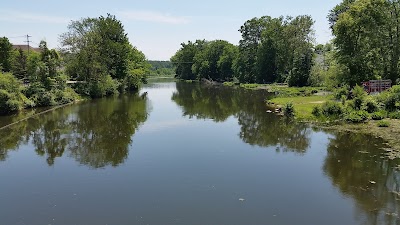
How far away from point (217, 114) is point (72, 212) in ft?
92.4

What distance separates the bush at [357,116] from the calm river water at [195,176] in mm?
4008

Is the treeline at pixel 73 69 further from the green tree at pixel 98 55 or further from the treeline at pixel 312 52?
the treeline at pixel 312 52

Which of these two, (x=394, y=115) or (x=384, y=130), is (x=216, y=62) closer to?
(x=394, y=115)

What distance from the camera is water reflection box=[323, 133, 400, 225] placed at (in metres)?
13.5

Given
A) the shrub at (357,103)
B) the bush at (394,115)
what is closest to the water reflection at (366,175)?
the bush at (394,115)

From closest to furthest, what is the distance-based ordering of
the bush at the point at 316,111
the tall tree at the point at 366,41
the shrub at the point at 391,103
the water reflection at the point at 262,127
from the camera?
1. the water reflection at the point at 262,127
2. the shrub at the point at 391,103
3. the bush at the point at 316,111
4. the tall tree at the point at 366,41

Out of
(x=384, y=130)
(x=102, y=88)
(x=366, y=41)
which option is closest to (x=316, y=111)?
(x=384, y=130)

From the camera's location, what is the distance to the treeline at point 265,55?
227 feet

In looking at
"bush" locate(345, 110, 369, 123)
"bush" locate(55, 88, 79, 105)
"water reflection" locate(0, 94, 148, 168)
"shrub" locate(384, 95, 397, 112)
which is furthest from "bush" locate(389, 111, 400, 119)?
"bush" locate(55, 88, 79, 105)

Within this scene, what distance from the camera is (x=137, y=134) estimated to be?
2881 cm

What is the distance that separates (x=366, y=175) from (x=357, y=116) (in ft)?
44.8

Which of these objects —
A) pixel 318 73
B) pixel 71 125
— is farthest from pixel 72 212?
pixel 318 73

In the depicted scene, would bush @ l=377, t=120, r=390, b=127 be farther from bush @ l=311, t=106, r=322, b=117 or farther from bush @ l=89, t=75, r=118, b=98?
bush @ l=89, t=75, r=118, b=98

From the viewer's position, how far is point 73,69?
2506 inches
